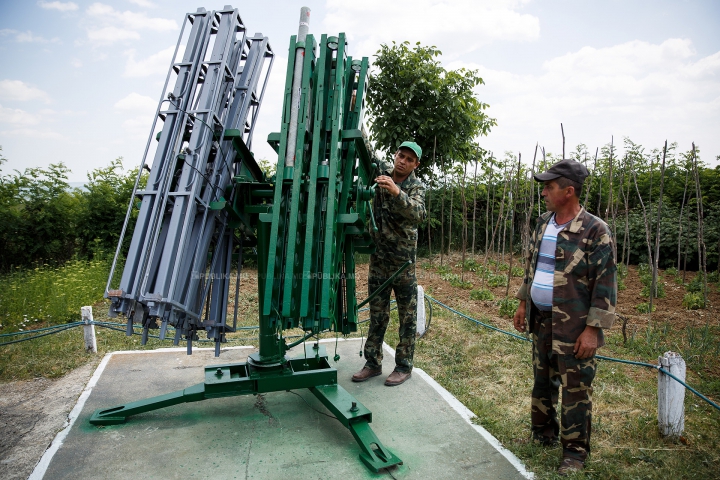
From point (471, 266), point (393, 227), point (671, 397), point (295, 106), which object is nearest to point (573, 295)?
point (671, 397)

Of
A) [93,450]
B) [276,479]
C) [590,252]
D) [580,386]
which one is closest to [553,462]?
[580,386]

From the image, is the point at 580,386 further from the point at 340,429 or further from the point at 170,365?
the point at 170,365

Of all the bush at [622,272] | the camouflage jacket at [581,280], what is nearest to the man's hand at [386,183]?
the camouflage jacket at [581,280]

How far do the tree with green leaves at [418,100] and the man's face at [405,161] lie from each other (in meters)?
5.25

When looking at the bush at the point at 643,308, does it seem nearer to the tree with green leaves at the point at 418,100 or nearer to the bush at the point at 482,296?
the bush at the point at 482,296

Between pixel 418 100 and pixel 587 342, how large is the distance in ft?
24.0

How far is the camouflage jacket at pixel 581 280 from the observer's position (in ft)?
8.95

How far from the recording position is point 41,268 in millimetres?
9312

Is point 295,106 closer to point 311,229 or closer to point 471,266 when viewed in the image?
point 311,229

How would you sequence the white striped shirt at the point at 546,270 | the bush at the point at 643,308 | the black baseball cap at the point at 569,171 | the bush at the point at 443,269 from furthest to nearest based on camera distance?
the bush at the point at 443,269, the bush at the point at 643,308, the white striped shirt at the point at 546,270, the black baseball cap at the point at 569,171

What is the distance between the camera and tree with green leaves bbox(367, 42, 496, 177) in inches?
356

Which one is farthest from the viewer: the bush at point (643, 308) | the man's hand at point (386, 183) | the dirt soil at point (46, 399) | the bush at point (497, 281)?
the bush at point (497, 281)

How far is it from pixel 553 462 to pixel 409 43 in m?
8.05

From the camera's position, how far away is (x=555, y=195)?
2.89 m
